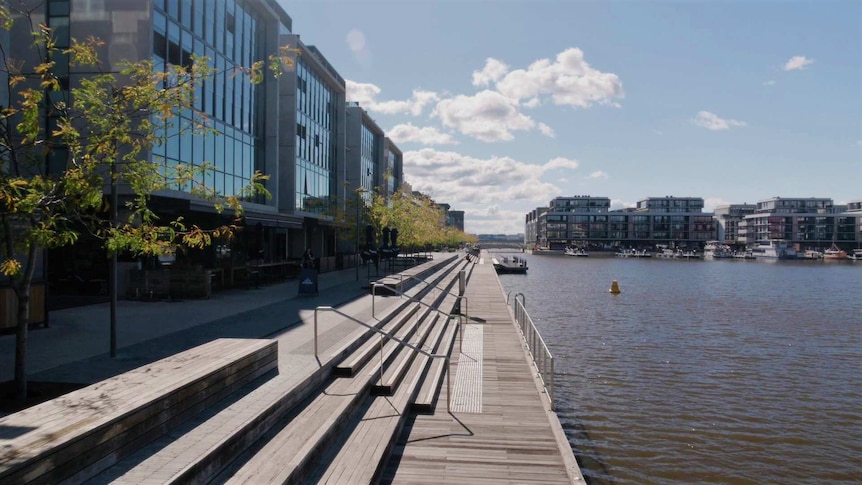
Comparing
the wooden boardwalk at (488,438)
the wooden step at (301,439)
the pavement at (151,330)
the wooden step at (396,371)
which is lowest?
the wooden boardwalk at (488,438)

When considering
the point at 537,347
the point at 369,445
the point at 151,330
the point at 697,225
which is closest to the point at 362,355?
the point at 369,445

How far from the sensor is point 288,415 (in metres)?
7.48

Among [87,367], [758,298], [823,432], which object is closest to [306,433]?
[87,367]

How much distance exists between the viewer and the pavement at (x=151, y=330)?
32.3 ft

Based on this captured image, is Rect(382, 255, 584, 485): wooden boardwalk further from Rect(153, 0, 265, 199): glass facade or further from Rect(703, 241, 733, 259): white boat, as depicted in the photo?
Rect(703, 241, 733, 259): white boat

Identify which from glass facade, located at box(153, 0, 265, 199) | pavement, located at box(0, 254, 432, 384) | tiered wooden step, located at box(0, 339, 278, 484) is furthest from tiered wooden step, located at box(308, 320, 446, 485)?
glass facade, located at box(153, 0, 265, 199)

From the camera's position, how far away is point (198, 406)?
22.1 ft

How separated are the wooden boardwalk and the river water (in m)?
1.86

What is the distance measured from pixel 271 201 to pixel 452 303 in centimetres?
1865

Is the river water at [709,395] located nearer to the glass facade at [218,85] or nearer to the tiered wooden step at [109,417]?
the tiered wooden step at [109,417]

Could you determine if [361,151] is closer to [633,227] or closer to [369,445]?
[369,445]

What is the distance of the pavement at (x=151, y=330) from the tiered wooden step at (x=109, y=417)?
8.92ft

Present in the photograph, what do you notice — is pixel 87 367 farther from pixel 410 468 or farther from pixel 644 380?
pixel 644 380

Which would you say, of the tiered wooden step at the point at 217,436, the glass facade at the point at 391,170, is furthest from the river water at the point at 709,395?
the glass facade at the point at 391,170
